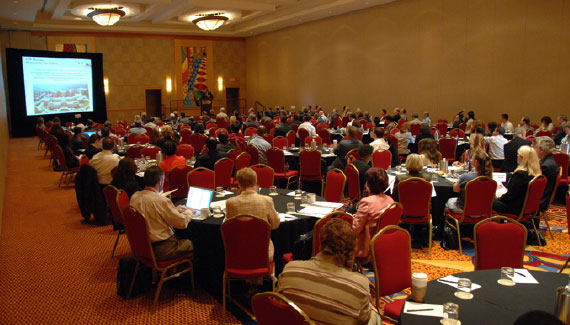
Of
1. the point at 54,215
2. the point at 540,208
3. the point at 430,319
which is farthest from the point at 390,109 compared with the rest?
the point at 430,319

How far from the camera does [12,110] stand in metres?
21.1

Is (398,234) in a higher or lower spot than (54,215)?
higher

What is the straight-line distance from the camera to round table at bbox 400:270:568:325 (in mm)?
2613

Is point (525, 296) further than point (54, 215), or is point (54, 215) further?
point (54, 215)

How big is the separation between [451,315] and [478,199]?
340 cm

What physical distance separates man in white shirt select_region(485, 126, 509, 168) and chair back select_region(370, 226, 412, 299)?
6.83m

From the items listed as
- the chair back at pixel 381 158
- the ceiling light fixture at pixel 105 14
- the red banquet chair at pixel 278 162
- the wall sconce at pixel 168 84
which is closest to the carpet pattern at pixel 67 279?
the red banquet chair at pixel 278 162

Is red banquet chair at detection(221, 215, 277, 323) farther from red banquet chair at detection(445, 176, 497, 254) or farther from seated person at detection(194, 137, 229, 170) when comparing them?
seated person at detection(194, 137, 229, 170)

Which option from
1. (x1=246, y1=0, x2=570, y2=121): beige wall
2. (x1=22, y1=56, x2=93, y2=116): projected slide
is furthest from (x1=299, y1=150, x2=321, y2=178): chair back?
(x1=22, y1=56, x2=93, y2=116): projected slide

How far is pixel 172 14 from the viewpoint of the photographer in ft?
65.9

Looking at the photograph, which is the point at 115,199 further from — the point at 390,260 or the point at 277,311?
the point at 277,311

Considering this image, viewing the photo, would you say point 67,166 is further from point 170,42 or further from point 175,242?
point 170,42

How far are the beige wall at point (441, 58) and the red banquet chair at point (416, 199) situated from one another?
986 centimetres

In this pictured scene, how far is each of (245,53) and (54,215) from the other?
21982mm
